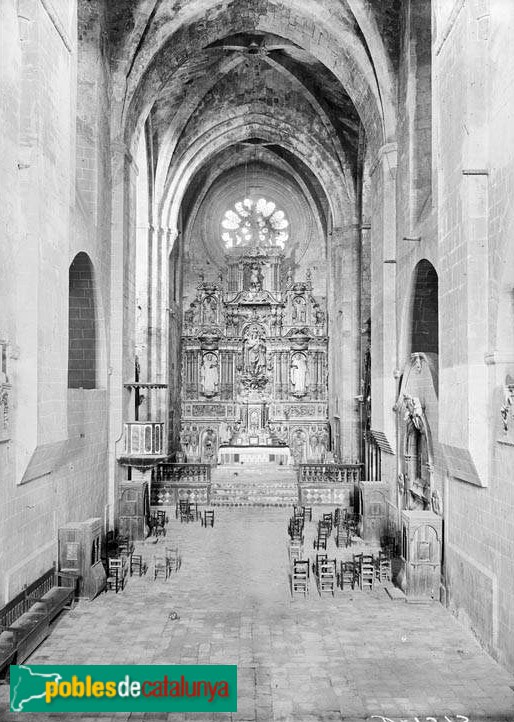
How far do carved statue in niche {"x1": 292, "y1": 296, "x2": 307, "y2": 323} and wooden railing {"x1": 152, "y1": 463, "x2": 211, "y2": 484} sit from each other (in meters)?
11.1

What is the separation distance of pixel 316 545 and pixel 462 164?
9383mm

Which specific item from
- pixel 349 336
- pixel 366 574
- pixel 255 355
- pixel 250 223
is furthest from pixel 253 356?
pixel 366 574

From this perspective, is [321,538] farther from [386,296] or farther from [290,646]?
[290,646]

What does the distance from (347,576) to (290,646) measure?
12.4ft

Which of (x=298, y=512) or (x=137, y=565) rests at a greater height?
A: (x=298, y=512)

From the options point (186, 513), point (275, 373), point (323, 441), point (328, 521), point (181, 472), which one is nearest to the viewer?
point (328, 521)

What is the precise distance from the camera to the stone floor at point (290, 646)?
26.7 feet

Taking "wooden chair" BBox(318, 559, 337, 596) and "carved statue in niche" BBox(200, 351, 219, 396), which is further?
"carved statue in niche" BBox(200, 351, 219, 396)

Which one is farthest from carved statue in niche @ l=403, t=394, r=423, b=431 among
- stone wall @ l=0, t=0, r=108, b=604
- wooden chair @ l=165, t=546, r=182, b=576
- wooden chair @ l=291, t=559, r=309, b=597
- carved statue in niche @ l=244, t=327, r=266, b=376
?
carved statue in niche @ l=244, t=327, r=266, b=376

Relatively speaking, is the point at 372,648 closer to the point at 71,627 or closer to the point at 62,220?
the point at 71,627

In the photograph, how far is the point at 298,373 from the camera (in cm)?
3212

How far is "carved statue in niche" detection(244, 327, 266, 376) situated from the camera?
32.2 meters

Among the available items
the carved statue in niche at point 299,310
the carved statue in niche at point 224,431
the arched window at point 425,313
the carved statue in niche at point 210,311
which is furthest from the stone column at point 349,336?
the arched window at point 425,313

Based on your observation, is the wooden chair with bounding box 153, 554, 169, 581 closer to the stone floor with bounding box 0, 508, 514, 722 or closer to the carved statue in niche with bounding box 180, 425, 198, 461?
the stone floor with bounding box 0, 508, 514, 722
